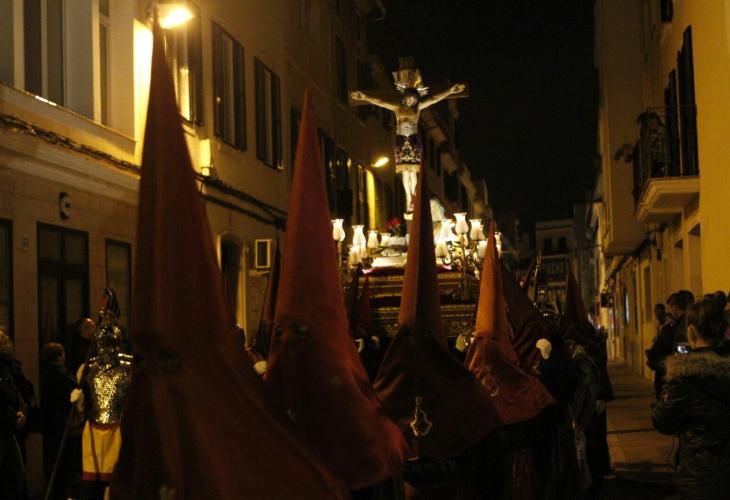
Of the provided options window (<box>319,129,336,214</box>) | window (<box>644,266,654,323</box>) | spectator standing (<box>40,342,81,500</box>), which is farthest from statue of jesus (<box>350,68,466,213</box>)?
window (<box>644,266,654,323</box>)

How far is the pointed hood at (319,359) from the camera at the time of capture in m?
4.81

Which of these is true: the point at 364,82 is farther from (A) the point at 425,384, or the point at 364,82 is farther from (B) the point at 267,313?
(A) the point at 425,384

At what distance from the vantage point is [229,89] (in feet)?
60.8

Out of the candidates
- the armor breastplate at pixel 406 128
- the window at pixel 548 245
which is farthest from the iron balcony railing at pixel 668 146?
the window at pixel 548 245

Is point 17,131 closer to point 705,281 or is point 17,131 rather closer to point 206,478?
point 206,478

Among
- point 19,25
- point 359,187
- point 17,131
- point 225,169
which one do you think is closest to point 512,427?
point 17,131

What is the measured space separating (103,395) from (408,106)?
6613mm

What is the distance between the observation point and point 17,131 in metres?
11.0

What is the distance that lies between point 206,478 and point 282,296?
1.23 metres

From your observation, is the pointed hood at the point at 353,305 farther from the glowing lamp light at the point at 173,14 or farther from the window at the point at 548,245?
the window at the point at 548,245

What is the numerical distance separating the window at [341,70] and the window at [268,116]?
19.8ft

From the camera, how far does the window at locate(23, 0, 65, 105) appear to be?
40.4 ft

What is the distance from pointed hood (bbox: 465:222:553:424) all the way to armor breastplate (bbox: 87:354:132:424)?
2.79m

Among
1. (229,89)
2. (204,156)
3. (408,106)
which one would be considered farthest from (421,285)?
(229,89)
